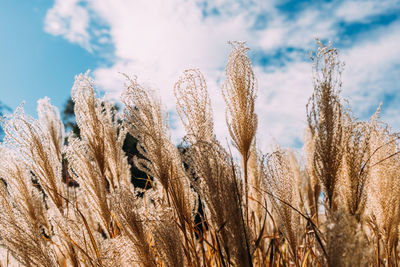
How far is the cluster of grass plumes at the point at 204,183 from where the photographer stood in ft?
4.37

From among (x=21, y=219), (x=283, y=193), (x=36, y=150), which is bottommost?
(x=21, y=219)

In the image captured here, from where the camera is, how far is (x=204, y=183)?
4.51 ft

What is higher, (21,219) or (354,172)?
(354,172)

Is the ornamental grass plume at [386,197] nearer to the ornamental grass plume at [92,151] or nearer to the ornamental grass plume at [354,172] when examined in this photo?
the ornamental grass plume at [354,172]

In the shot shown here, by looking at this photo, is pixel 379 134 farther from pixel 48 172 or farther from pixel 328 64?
pixel 48 172

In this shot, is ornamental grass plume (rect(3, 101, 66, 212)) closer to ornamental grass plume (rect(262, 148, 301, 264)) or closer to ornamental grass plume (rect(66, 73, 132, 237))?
ornamental grass plume (rect(66, 73, 132, 237))

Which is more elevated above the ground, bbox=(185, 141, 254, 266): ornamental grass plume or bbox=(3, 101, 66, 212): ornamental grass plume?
bbox=(3, 101, 66, 212): ornamental grass plume

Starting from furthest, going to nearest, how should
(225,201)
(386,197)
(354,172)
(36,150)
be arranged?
(36,150) → (386,197) → (354,172) → (225,201)

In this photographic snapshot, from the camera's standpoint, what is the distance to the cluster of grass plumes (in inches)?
52.4

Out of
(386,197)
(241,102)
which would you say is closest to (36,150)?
(241,102)

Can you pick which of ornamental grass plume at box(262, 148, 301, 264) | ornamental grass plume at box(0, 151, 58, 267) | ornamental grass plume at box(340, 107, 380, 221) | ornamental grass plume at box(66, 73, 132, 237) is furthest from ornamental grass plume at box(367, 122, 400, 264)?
ornamental grass plume at box(0, 151, 58, 267)

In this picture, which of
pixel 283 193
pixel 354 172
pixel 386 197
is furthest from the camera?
pixel 386 197

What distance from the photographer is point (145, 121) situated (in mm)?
1961

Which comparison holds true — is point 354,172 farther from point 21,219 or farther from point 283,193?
point 21,219
